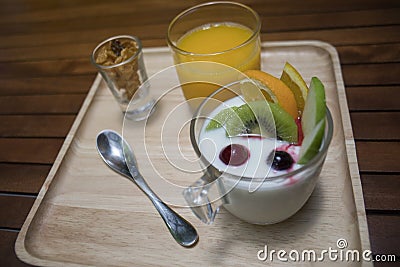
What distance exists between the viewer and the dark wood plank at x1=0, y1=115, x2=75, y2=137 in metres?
1.09

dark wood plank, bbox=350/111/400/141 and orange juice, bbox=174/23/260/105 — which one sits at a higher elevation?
orange juice, bbox=174/23/260/105

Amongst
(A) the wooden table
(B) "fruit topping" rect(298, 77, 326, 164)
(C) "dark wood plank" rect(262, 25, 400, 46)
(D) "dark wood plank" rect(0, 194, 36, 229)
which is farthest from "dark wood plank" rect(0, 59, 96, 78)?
(B) "fruit topping" rect(298, 77, 326, 164)

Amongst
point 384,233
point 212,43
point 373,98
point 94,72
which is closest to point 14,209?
point 94,72

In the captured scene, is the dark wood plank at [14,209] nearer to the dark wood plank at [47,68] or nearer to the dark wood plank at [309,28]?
the dark wood plank at [47,68]

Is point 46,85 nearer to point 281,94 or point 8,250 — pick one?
point 8,250

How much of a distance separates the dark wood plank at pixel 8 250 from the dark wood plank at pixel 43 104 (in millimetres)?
395

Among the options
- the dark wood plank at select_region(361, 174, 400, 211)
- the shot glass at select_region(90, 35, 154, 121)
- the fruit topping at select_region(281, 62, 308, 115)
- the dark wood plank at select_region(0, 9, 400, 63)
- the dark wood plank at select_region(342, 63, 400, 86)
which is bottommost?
the dark wood plank at select_region(361, 174, 400, 211)

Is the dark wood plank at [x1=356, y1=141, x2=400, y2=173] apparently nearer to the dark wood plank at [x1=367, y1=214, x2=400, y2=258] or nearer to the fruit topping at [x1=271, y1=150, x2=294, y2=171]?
the dark wood plank at [x1=367, y1=214, x2=400, y2=258]

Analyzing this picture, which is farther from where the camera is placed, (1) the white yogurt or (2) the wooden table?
(2) the wooden table

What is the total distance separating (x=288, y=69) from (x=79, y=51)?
2.84ft

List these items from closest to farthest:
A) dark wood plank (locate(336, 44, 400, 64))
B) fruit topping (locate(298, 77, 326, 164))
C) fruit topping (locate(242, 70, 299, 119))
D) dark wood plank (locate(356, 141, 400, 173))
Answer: fruit topping (locate(298, 77, 326, 164))
fruit topping (locate(242, 70, 299, 119))
dark wood plank (locate(356, 141, 400, 173))
dark wood plank (locate(336, 44, 400, 64))

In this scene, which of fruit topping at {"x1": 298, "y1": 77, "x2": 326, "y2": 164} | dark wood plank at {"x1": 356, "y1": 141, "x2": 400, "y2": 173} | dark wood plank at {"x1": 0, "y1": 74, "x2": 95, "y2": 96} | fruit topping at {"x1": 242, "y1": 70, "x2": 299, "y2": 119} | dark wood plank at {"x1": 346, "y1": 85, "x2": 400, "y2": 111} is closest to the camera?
fruit topping at {"x1": 298, "y1": 77, "x2": 326, "y2": 164}

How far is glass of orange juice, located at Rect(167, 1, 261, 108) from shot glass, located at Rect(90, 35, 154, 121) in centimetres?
11

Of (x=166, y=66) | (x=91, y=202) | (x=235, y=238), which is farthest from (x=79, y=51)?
(x=235, y=238)
